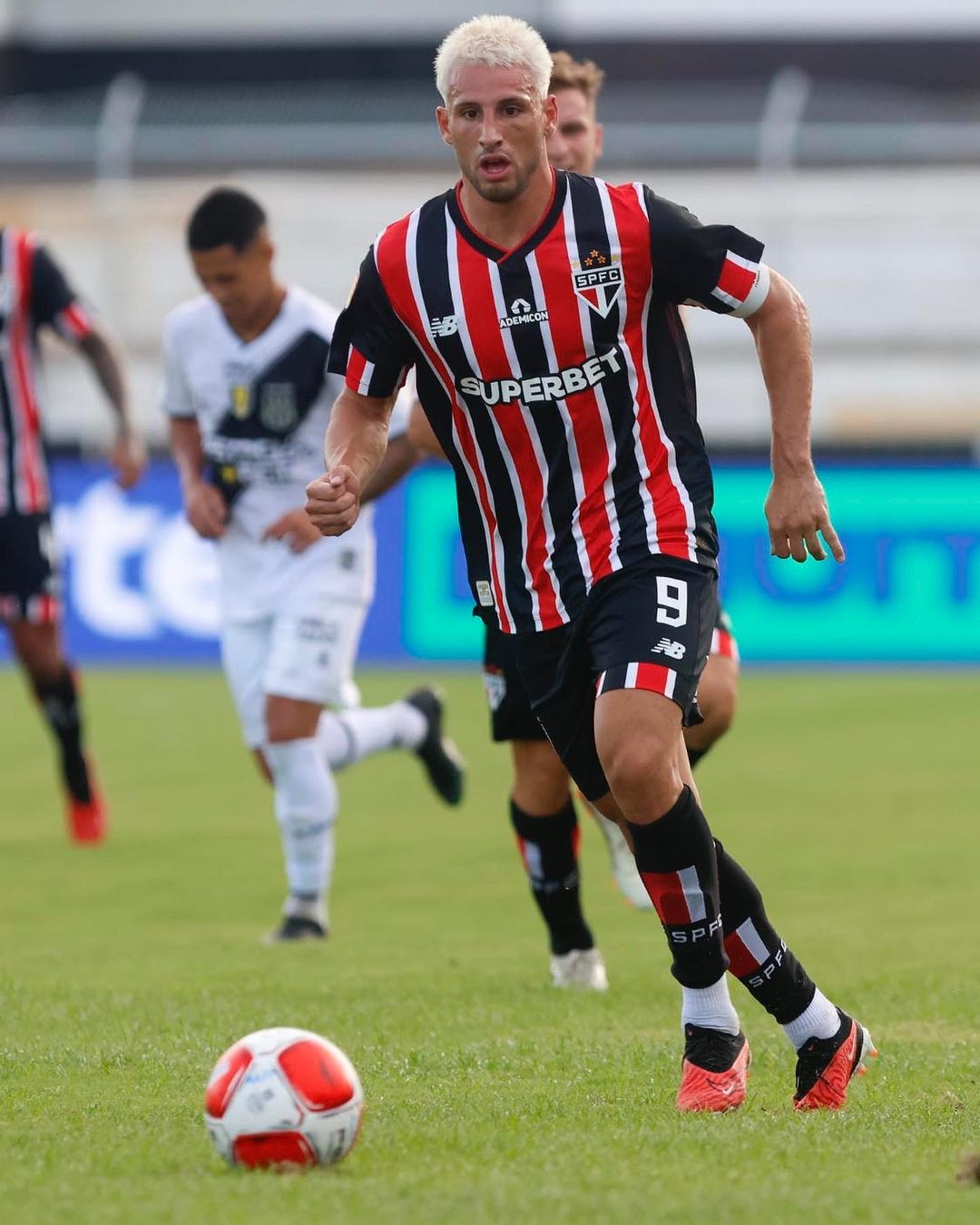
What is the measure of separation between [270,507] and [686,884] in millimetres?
3535

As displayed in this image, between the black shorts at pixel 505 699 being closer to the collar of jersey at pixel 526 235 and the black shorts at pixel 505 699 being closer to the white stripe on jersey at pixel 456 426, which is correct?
the white stripe on jersey at pixel 456 426

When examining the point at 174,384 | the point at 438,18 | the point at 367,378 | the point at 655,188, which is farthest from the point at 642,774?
the point at 438,18

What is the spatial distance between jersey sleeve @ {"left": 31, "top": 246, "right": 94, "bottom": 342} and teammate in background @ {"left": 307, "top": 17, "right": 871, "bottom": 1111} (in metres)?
4.89

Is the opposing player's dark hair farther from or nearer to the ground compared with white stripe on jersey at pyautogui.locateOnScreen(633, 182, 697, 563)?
farther from the ground

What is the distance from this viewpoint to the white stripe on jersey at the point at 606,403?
4797 millimetres

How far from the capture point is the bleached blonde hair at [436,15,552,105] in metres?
4.73

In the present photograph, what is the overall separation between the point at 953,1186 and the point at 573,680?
150 centimetres

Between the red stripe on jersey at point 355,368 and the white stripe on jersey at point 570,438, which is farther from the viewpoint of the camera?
the red stripe on jersey at point 355,368

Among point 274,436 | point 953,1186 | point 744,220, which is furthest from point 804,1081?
point 744,220

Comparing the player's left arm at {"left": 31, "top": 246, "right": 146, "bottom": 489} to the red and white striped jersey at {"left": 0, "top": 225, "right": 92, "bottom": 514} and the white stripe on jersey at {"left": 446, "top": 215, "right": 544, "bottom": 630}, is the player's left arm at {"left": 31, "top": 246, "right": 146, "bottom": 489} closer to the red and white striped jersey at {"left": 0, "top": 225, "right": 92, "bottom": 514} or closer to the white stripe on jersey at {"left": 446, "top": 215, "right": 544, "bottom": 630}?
the red and white striped jersey at {"left": 0, "top": 225, "right": 92, "bottom": 514}

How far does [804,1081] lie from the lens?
186 inches

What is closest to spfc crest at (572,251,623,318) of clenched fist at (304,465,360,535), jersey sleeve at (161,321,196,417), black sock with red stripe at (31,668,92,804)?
clenched fist at (304,465,360,535)

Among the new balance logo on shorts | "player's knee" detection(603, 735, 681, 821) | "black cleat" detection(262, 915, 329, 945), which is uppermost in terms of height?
the new balance logo on shorts

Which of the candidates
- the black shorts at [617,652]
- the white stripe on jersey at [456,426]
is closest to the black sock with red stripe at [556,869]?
the black shorts at [617,652]
